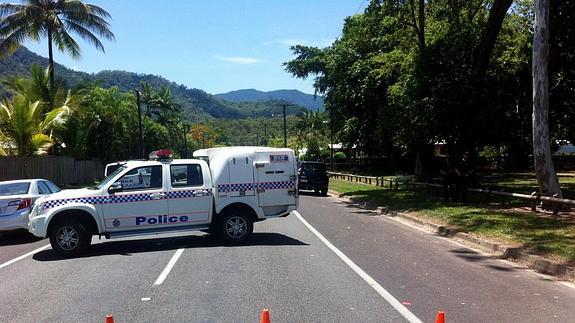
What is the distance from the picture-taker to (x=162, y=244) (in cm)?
1256

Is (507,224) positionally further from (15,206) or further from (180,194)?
(15,206)

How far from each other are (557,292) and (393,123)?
58.4ft

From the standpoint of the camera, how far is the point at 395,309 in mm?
6898

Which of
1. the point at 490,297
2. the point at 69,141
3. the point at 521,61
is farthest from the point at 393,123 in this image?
the point at 69,141

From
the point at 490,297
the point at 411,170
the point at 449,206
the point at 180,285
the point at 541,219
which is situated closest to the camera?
the point at 490,297

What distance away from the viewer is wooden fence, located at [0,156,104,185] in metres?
→ 27.7

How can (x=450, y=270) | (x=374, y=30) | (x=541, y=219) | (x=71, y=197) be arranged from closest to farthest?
(x=450, y=270)
(x=71, y=197)
(x=541, y=219)
(x=374, y=30)

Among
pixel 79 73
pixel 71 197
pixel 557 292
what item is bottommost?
pixel 557 292

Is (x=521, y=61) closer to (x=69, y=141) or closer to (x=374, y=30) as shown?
(x=374, y=30)

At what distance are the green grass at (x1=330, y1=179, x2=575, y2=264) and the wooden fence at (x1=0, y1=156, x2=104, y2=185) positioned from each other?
1851 centimetres

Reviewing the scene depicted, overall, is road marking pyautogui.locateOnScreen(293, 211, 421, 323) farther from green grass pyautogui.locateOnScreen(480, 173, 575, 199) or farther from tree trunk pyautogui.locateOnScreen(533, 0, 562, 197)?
green grass pyautogui.locateOnScreen(480, 173, 575, 199)

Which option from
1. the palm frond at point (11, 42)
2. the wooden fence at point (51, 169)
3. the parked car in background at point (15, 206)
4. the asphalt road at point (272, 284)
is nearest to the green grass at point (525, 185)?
the asphalt road at point (272, 284)

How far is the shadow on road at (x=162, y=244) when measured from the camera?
38.1 feet

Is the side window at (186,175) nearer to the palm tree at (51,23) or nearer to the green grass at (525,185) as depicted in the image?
the green grass at (525,185)
